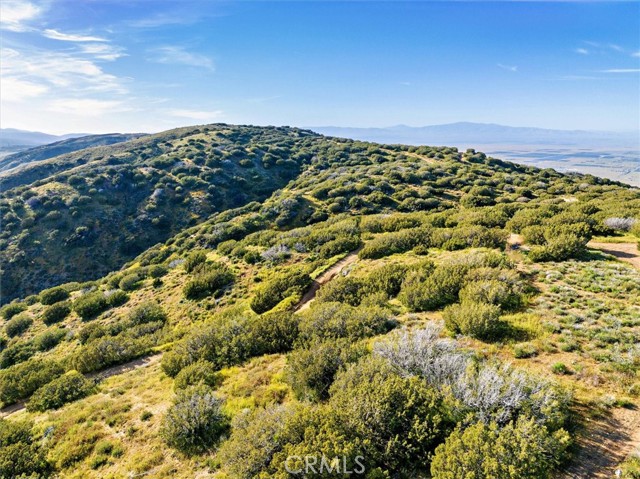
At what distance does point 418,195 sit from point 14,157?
181588mm

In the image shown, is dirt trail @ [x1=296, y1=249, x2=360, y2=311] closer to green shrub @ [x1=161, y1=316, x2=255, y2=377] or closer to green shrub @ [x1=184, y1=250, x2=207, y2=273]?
green shrub @ [x1=161, y1=316, x2=255, y2=377]

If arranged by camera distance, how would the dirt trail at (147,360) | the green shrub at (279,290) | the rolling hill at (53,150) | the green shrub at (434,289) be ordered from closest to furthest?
1. the green shrub at (434,289)
2. the dirt trail at (147,360)
3. the green shrub at (279,290)
4. the rolling hill at (53,150)

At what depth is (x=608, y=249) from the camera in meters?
15.5

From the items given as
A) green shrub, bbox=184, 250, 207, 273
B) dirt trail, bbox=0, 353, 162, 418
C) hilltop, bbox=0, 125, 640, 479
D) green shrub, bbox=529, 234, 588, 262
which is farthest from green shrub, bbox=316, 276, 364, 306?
green shrub, bbox=184, 250, 207, 273

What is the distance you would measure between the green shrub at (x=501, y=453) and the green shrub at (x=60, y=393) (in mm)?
14059

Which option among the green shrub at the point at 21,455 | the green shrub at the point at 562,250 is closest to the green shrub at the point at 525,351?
the green shrub at the point at 562,250

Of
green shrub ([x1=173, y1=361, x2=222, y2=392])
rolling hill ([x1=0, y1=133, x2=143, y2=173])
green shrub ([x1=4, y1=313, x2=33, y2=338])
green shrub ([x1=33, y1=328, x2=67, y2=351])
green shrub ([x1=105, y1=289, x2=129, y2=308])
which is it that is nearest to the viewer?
green shrub ([x1=173, y1=361, x2=222, y2=392])

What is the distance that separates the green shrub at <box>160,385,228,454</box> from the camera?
321 inches

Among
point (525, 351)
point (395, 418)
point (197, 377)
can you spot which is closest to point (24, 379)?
point (197, 377)

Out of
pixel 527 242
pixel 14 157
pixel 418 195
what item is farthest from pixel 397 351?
pixel 14 157

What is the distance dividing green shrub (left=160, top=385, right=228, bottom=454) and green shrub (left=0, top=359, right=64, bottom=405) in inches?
395

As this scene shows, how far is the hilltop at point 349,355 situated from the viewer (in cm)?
632
